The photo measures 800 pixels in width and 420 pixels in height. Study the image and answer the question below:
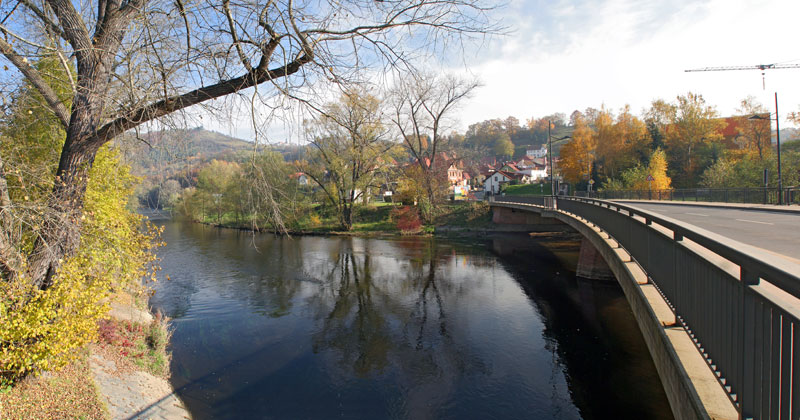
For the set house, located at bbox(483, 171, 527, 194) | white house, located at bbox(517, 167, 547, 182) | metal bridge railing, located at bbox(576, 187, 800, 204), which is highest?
white house, located at bbox(517, 167, 547, 182)

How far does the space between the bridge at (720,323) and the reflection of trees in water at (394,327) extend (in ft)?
17.4

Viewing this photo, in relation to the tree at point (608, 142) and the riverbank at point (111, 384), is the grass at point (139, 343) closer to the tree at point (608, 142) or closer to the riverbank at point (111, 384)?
the riverbank at point (111, 384)

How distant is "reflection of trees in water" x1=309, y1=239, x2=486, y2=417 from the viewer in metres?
10.7

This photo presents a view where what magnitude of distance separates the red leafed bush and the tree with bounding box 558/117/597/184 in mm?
27093

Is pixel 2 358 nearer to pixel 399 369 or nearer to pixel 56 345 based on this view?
pixel 56 345

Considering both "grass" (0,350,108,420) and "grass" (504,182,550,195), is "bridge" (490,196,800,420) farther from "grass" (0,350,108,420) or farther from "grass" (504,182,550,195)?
"grass" (504,182,550,195)

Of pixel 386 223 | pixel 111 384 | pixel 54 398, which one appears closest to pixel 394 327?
pixel 111 384

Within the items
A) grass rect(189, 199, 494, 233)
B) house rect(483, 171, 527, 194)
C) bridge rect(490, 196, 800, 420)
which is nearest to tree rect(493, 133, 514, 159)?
house rect(483, 171, 527, 194)

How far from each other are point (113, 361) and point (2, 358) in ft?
12.0

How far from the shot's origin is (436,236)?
4081 cm

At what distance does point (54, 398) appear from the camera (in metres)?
6.83

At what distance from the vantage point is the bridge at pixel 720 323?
245cm

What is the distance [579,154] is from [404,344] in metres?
54.1

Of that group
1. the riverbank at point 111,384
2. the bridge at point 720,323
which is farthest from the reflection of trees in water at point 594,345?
the riverbank at point 111,384
